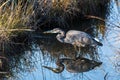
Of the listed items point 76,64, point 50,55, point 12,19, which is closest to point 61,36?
point 50,55

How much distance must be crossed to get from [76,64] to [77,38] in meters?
0.64

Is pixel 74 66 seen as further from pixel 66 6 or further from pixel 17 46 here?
pixel 66 6

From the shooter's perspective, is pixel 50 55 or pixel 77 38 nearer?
pixel 50 55

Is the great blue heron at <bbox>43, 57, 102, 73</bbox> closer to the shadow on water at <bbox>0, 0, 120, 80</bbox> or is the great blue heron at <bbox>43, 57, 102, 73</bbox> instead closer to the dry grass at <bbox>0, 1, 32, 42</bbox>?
the shadow on water at <bbox>0, 0, 120, 80</bbox>

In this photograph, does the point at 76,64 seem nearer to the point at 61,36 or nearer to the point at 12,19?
the point at 61,36

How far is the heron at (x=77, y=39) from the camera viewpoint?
6.54 m

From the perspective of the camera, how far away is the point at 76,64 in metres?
6.07

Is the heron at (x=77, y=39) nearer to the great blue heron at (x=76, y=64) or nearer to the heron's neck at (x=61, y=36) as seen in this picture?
the heron's neck at (x=61, y=36)

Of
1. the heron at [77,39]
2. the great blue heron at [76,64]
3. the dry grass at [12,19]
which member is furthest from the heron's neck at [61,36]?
the great blue heron at [76,64]

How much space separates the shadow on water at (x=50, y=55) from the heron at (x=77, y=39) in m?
0.07

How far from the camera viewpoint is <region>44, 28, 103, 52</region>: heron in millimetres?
6535

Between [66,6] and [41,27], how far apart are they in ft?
1.67

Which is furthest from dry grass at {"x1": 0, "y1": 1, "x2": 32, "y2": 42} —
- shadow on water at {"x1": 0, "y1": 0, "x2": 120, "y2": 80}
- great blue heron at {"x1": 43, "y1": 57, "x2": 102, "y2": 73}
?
great blue heron at {"x1": 43, "y1": 57, "x2": 102, "y2": 73}

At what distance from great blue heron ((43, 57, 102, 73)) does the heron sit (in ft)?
1.31
